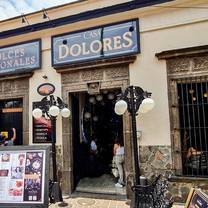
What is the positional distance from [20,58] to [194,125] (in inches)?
224

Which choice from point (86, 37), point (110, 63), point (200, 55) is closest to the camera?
point (200, 55)

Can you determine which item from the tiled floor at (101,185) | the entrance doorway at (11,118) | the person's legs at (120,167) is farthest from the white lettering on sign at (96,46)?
the tiled floor at (101,185)

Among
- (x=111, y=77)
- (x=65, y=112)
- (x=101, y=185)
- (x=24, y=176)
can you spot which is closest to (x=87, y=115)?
(x=65, y=112)

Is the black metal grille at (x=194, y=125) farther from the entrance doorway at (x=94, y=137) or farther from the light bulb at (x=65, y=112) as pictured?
the light bulb at (x=65, y=112)

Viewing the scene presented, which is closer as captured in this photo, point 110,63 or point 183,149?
point 183,149

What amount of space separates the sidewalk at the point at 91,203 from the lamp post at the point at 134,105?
1096mm

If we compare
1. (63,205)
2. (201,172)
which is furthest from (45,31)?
(201,172)

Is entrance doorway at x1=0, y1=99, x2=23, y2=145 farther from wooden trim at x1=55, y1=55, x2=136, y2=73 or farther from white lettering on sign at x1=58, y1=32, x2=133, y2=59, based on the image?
white lettering on sign at x1=58, y1=32, x2=133, y2=59

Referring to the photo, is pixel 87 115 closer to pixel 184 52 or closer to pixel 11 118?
pixel 11 118

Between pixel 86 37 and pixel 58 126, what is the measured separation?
2.71 m

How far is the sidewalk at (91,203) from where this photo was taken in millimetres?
6258

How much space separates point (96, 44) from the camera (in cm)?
727

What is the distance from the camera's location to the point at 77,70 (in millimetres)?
7418

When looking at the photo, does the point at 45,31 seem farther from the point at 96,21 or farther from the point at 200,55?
the point at 200,55
